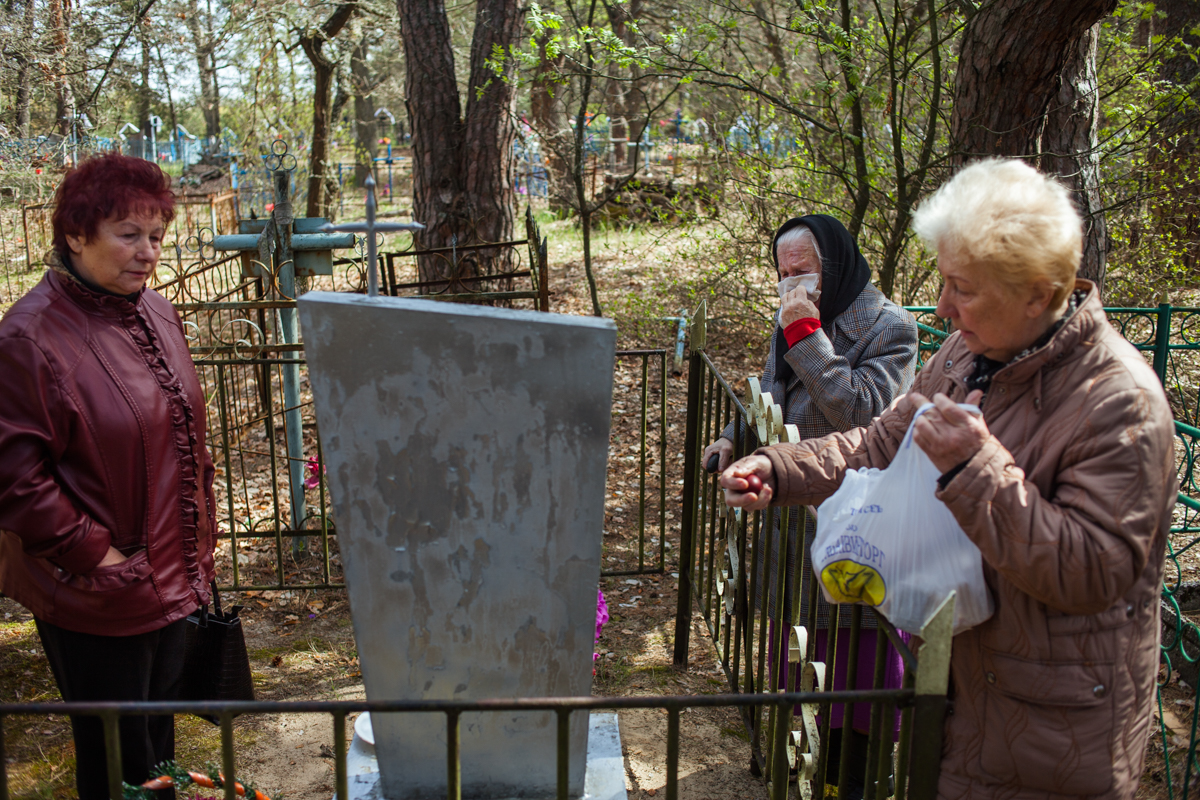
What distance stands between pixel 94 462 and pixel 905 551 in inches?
69.6

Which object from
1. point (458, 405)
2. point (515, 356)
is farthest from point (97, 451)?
→ point (515, 356)

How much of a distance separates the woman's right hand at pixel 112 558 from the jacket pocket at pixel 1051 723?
1.88 meters

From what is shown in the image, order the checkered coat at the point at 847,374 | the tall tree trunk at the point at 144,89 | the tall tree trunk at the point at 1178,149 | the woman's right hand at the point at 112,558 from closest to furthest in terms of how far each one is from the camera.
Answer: the woman's right hand at the point at 112,558 → the checkered coat at the point at 847,374 → the tall tree trunk at the point at 1178,149 → the tall tree trunk at the point at 144,89

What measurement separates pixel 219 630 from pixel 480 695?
0.96 metres

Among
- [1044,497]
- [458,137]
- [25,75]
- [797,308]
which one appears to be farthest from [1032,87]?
[25,75]

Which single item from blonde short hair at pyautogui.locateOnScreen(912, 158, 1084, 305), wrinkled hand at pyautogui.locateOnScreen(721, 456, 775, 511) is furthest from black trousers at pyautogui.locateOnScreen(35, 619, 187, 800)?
blonde short hair at pyautogui.locateOnScreen(912, 158, 1084, 305)

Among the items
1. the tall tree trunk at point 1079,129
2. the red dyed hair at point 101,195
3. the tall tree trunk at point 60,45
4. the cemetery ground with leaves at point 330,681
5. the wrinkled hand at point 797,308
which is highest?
the tall tree trunk at point 60,45

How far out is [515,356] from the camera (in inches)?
62.8

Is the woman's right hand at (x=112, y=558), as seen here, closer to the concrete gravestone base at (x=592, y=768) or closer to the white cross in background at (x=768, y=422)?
the concrete gravestone base at (x=592, y=768)

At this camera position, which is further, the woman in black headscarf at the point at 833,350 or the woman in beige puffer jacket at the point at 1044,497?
the woman in black headscarf at the point at 833,350

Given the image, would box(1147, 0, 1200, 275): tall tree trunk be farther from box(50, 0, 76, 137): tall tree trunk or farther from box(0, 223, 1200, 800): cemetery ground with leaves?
box(50, 0, 76, 137): tall tree trunk

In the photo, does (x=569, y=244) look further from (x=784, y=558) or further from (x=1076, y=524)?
(x=1076, y=524)

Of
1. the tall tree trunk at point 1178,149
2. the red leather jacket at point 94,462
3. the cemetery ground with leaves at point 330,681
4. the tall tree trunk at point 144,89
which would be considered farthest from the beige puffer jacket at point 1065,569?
the tall tree trunk at point 144,89

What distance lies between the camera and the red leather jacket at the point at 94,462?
1896mm
